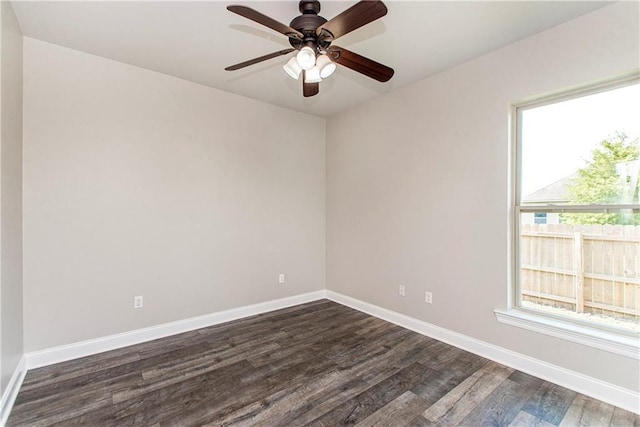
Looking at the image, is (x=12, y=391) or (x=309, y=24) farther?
(x=12, y=391)

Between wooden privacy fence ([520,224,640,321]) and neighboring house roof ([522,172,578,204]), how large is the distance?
0.21 m

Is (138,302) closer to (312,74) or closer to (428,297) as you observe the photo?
(312,74)

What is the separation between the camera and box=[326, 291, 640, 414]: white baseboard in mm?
1955

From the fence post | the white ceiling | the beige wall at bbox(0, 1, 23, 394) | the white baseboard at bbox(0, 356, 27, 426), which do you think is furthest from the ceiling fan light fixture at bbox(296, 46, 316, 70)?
the white baseboard at bbox(0, 356, 27, 426)

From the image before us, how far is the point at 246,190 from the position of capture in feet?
11.9

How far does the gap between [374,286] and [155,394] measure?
8.09ft

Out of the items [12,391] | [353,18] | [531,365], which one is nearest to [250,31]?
[353,18]

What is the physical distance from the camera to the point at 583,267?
7.37 ft

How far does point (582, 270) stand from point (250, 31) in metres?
3.16

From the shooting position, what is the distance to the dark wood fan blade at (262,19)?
1.48m

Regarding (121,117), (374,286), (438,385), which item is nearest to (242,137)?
(121,117)

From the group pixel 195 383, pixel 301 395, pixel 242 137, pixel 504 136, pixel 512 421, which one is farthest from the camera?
pixel 242 137

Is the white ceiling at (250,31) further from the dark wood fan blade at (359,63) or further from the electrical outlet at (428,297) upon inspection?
the electrical outlet at (428,297)

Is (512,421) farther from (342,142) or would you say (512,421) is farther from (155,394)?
(342,142)
